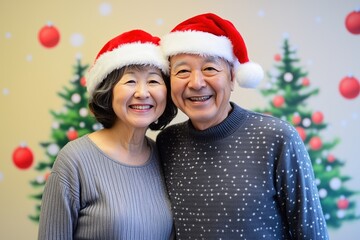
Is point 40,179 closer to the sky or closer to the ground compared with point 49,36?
closer to the ground

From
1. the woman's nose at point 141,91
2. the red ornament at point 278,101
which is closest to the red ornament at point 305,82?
the red ornament at point 278,101

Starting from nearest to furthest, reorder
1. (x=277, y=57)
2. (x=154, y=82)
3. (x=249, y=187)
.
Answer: (x=249, y=187), (x=154, y=82), (x=277, y=57)

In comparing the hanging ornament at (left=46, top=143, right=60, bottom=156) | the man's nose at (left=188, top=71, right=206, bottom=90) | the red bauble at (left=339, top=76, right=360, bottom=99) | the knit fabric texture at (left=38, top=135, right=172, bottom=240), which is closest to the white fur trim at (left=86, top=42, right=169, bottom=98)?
the man's nose at (left=188, top=71, right=206, bottom=90)

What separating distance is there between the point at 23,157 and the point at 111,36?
747 mm

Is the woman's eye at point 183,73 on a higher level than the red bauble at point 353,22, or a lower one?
lower

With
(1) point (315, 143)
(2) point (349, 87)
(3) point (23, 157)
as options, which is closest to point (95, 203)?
(3) point (23, 157)

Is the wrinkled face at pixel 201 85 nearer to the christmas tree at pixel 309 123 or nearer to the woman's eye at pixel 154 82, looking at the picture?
the woman's eye at pixel 154 82

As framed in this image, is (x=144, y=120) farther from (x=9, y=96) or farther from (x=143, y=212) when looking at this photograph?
(x=9, y=96)

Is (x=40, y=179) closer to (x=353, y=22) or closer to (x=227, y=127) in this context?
(x=227, y=127)

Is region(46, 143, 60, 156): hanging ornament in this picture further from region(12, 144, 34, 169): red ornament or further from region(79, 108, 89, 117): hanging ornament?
region(79, 108, 89, 117): hanging ornament

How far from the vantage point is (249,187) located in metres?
1.17

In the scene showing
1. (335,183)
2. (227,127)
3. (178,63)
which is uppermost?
(178,63)

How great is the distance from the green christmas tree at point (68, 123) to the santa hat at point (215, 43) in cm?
63

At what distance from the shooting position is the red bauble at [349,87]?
5.50 ft
